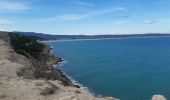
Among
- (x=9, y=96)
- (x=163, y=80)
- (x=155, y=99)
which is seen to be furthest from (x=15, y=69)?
(x=163, y=80)

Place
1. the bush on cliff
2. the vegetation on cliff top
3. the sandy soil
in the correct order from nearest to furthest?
the sandy soil < the vegetation on cliff top < the bush on cliff

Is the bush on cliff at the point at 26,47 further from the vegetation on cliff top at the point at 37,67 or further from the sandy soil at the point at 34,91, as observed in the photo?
the sandy soil at the point at 34,91

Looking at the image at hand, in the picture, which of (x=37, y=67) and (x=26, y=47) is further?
(x=26, y=47)

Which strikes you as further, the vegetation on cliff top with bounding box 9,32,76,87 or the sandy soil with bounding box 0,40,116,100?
the vegetation on cliff top with bounding box 9,32,76,87

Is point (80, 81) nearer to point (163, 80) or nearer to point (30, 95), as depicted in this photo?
point (163, 80)

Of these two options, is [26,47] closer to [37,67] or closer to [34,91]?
[37,67]

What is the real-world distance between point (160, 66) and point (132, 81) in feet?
121

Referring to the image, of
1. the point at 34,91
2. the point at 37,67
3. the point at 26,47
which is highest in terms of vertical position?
the point at 34,91

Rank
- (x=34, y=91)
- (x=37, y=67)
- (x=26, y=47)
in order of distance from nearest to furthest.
Result: 1. (x=34, y=91)
2. (x=37, y=67)
3. (x=26, y=47)

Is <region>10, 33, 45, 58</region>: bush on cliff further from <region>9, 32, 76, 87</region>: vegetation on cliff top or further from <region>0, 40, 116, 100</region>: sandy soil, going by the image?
<region>0, 40, 116, 100</region>: sandy soil

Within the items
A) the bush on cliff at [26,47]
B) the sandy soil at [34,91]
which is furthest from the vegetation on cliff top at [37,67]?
the sandy soil at [34,91]

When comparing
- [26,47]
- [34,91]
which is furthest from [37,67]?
[26,47]

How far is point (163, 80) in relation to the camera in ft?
311

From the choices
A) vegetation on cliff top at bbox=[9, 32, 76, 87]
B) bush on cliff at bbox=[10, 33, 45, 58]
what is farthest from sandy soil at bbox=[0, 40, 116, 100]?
bush on cliff at bbox=[10, 33, 45, 58]
